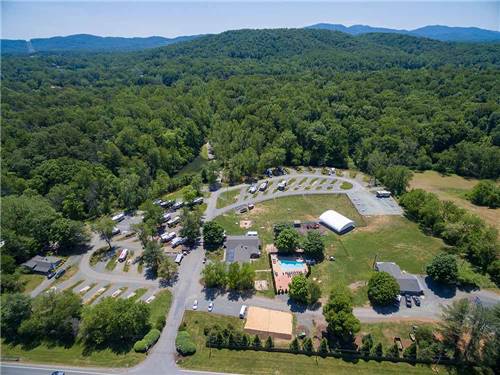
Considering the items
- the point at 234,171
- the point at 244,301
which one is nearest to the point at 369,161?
the point at 234,171

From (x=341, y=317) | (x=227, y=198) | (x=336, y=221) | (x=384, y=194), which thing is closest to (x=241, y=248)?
(x=227, y=198)

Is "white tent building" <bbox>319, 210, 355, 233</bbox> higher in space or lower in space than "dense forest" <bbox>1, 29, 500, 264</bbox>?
lower

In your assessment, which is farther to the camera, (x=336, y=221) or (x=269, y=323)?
(x=336, y=221)

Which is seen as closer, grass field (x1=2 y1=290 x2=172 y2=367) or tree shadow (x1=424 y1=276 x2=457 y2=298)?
grass field (x1=2 y1=290 x2=172 y2=367)

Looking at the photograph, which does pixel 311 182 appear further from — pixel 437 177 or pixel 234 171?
pixel 437 177

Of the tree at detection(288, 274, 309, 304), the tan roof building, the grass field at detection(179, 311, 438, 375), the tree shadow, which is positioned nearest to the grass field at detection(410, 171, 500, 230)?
the tree shadow

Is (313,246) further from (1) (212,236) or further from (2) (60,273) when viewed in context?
(2) (60,273)

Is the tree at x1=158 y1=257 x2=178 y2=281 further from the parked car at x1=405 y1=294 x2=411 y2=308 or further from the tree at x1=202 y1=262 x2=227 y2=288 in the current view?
the parked car at x1=405 y1=294 x2=411 y2=308
